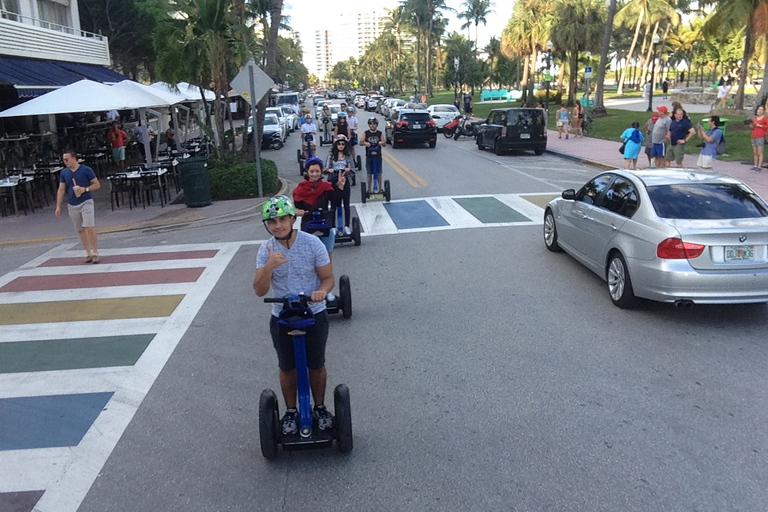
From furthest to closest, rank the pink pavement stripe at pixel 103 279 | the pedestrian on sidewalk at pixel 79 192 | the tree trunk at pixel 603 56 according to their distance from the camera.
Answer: the tree trunk at pixel 603 56 → the pedestrian on sidewalk at pixel 79 192 → the pink pavement stripe at pixel 103 279

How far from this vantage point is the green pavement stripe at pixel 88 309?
26.1 ft

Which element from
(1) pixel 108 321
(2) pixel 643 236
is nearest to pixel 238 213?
(1) pixel 108 321

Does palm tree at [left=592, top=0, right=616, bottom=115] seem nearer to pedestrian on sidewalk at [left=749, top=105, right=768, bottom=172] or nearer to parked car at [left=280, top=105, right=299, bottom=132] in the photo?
parked car at [left=280, top=105, right=299, bottom=132]

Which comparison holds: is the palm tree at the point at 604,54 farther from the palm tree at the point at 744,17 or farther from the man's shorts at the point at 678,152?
the man's shorts at the point at 678,152

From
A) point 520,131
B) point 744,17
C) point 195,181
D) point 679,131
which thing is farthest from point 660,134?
point 744,17

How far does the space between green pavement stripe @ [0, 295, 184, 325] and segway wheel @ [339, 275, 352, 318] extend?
2.19m

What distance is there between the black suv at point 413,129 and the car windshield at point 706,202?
20458 millimetres

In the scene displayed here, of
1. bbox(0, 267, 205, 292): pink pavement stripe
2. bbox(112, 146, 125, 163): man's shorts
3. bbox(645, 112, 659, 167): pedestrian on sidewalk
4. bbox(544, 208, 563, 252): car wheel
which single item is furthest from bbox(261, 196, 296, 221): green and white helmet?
bbox(112, 146, 125, 163): man's shorts

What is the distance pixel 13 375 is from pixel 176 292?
9.09 ft

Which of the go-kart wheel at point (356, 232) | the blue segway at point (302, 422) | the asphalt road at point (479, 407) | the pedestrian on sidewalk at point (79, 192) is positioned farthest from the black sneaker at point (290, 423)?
the pedestrian on sidewalk at point (79, 192)

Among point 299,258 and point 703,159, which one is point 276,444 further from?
point 703,159

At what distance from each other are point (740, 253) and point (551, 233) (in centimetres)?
375

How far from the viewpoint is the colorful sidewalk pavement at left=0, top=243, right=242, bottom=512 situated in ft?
15.4

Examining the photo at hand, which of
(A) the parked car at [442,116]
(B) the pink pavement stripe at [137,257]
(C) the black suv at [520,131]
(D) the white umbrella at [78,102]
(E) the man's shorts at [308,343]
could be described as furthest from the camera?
(A) the parked car at [442,116]
